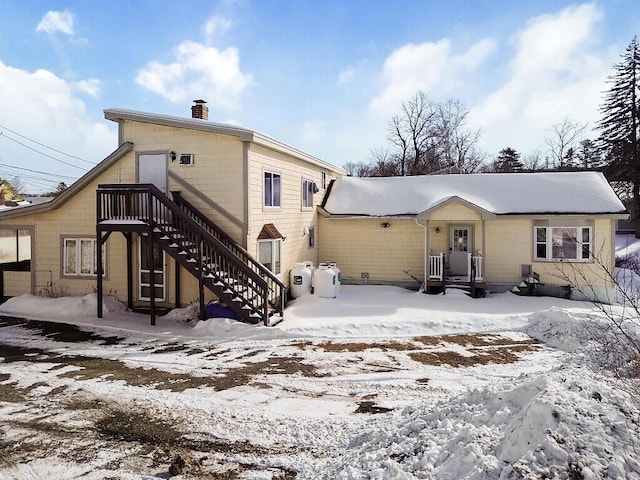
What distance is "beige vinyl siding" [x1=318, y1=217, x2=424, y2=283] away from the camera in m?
17.4

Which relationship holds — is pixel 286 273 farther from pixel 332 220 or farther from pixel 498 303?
pixel 498 303

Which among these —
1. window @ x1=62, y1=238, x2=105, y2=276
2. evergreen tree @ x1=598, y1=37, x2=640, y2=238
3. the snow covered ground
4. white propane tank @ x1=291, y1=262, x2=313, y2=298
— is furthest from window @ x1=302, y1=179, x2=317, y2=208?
evergreen tree @ x1=598, y1=37, x2=640, y2=238

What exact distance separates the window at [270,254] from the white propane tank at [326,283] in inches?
56.3

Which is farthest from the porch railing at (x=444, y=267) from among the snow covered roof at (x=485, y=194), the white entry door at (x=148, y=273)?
the white entry door at (x=148, y=273)

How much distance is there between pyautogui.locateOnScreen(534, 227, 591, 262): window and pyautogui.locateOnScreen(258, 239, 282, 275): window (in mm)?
9498

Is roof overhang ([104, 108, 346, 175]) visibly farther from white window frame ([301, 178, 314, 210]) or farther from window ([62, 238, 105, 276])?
window ([62, 238, 105, 276])

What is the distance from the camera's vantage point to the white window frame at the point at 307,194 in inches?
669

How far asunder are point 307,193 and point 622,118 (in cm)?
3314

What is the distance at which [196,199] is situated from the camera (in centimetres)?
1323

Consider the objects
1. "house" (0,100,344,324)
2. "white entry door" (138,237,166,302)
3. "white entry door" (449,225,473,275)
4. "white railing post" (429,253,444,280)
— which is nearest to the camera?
"house" (0,100,344,324)

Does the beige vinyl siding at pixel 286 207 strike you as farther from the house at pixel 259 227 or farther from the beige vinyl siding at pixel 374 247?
the beige vinyl siding at pixel 374 247

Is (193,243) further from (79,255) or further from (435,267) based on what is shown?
(435,267)

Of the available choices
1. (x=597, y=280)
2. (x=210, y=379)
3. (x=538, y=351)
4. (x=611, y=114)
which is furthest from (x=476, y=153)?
(x=210, y=379)

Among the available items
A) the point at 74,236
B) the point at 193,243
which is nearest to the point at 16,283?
the point at 74,236
